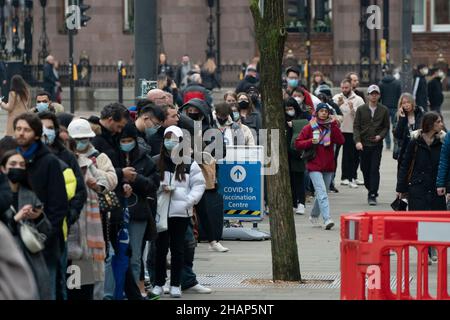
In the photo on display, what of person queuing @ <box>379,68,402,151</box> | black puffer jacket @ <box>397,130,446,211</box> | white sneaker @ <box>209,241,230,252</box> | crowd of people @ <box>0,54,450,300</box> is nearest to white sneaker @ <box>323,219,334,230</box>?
crowd of people @ <box>0,54,450,300</box>

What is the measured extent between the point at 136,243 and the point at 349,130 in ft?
36.6

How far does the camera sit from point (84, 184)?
10.1 meters

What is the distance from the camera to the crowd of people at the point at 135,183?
928 cm

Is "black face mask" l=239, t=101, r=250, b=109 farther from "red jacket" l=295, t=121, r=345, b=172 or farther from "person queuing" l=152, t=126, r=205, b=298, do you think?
"person queuing" l=152, t=126, r=205, b=298

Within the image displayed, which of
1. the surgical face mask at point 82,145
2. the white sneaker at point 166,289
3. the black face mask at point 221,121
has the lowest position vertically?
the white sneaker at point 166,289

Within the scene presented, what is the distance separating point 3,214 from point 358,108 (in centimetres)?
1255

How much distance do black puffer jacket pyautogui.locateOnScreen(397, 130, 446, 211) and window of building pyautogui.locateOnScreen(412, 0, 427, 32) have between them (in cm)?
3173

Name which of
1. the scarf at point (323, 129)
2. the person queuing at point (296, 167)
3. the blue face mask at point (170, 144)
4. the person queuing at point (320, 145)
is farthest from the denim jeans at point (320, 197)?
the blue face mask at point (170, 144)

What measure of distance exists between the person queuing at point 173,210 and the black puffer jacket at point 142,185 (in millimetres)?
459

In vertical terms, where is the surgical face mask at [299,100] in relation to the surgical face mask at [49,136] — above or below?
below

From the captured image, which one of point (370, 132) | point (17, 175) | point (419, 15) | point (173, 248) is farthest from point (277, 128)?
point (419, 15)

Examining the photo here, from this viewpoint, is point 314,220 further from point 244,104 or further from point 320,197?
point 244,104

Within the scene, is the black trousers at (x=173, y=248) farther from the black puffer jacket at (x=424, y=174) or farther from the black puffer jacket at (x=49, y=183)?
the black puffer jacket at (x=424, y=174)
